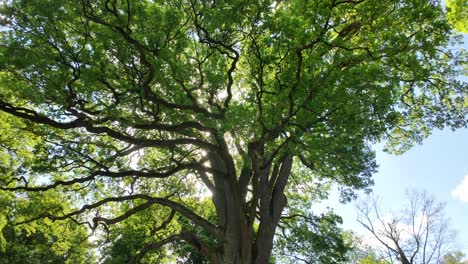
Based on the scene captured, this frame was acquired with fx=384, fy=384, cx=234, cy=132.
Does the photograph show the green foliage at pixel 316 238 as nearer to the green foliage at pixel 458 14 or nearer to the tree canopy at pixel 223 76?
the tree canopy at pixel 223 76

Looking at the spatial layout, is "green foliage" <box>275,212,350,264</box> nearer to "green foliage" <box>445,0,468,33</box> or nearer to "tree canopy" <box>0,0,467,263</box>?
"tree canopy" <box>0,0,467,263</box>

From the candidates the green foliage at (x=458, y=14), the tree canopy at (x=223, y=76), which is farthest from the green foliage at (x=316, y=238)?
the green foliage at (x=458, y=14)

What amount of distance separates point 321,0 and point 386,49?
2.13m

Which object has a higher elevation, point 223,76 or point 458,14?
point 458,14

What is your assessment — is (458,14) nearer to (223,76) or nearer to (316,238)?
(223,76)

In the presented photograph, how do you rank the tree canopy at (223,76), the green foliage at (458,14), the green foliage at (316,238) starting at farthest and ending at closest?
the green foliage at (316,238) → the green foliage at (458,14) → the tree canopy at (223,76)

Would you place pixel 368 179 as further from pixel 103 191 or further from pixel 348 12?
pixel 103 191

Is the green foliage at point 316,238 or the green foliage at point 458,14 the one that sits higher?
the green foliage at point 458,14

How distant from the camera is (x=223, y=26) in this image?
8.31 m

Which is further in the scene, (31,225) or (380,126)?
(31,225)

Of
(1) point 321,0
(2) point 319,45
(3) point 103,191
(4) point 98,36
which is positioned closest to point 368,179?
(2) point 319,45

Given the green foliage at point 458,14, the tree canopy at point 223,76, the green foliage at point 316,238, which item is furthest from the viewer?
the green foliage at point 316,238

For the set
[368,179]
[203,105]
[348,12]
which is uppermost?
[348,12]

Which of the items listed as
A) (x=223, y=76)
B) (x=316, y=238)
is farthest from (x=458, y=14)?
(x=316, y=238)
